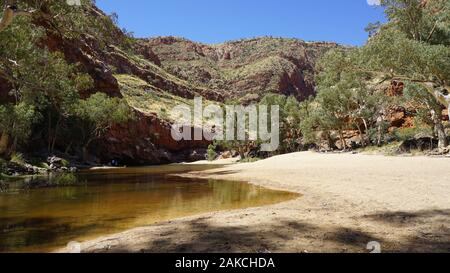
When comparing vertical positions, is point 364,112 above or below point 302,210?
Answer: above

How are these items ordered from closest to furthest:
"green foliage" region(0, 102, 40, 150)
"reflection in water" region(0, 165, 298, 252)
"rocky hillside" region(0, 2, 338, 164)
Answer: "reflection in water" region(0, 165, 298, 252)
"rocky hillside" region(0, 2, 338, 164)
"green foliage" region(0, 102, 40, 150)

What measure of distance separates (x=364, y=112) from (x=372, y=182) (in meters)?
33.6

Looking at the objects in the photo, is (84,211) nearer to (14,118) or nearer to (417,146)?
(14,118)

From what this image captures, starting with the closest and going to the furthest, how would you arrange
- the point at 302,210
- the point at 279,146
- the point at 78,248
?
1. the point at 78,248
2. the point at 302,210
3. the point at 279,146

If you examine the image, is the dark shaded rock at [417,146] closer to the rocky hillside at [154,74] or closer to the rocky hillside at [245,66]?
the rocky hillside at [154,74]

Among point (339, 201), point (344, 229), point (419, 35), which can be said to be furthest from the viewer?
point (419, 35)

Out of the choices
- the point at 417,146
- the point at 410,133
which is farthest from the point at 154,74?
the point at 417,146

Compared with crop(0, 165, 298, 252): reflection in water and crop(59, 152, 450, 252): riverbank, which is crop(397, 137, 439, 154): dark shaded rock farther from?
crop(59, 152, 450, 252): riverbank

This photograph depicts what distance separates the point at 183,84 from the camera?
118 metres

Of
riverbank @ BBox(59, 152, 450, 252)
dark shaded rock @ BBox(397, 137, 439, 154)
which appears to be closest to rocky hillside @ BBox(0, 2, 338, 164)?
riverbank @ BBox(59, 152, 450, 252)

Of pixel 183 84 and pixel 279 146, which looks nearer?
pixel 279 146

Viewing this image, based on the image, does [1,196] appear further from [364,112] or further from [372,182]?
[364,112]

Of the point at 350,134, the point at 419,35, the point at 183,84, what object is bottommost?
the point at 350,134
